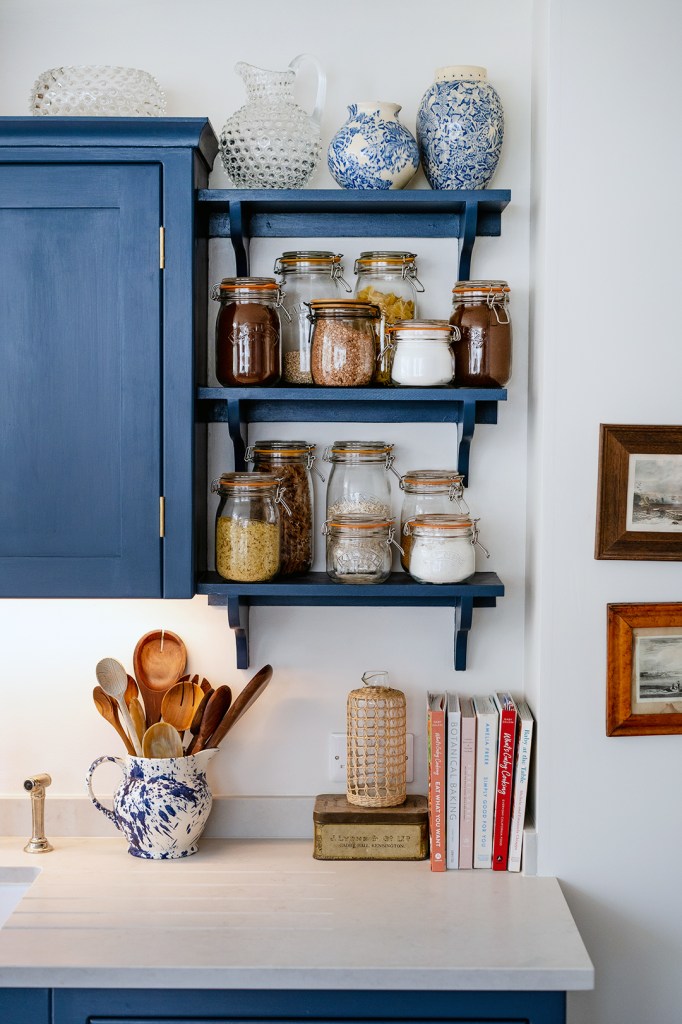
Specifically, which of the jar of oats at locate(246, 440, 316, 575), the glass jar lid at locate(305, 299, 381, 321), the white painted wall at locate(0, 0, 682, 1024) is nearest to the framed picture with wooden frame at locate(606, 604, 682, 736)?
the white painted wall at locate(0, 0, 682, 1024)

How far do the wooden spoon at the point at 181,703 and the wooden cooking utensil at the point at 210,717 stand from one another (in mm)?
38

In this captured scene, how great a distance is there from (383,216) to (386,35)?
0.35 m

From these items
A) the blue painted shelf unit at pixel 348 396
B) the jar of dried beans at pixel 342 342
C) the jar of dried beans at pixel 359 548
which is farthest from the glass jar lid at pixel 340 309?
the jar of dried beans at pixel 359 548

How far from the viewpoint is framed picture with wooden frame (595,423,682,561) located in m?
1.75

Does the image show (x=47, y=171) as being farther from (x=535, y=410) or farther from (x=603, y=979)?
(x=603, y=979)

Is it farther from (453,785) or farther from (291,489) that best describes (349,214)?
(453,785)

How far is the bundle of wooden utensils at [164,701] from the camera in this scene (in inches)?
73.3

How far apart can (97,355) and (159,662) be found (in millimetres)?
626

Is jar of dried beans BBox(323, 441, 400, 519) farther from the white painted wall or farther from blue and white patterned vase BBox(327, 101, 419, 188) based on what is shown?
→ blue and white patterned vase BBox(327, 101, 419, 188)

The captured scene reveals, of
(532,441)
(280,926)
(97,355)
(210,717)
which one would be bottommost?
(280,926)

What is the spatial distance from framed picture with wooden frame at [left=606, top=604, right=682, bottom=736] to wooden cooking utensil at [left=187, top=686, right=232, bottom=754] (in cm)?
70

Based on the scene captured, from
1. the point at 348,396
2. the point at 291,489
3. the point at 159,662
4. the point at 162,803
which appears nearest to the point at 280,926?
the point at 162,803

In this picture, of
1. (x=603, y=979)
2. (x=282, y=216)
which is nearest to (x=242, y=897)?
(x=603, y=979)

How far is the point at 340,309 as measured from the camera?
5.75 feet
